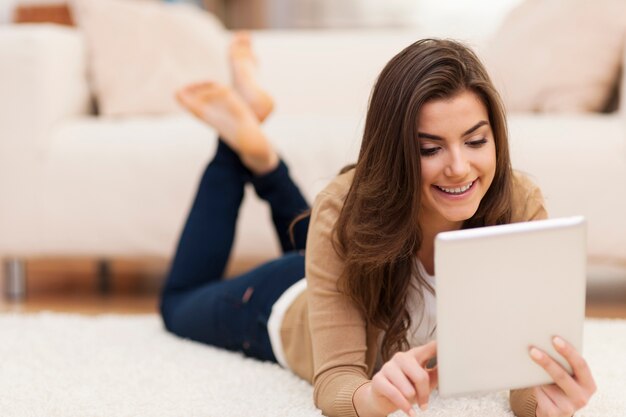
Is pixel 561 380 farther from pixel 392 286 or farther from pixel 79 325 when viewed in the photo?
pixel 79 325

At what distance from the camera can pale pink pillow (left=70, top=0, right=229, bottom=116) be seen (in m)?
2.50

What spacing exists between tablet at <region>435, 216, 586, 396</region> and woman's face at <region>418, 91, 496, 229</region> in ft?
0.49

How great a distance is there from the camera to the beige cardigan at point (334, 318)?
44.9 inches

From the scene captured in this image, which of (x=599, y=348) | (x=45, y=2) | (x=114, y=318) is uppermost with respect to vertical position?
(x=45, y=2)

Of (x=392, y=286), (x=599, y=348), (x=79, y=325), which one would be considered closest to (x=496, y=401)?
(x=392, y=286)

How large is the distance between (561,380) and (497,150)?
0.31m

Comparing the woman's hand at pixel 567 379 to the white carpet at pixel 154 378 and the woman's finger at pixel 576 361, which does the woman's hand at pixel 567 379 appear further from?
the white carpet at pixel 154 378

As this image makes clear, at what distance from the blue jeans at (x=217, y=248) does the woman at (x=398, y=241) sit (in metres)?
0.09

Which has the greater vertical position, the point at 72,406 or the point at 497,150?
the point at 497,150

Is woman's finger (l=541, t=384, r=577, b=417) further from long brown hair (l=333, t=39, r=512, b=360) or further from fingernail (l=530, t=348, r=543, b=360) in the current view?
long brown hair (l=333, t=39, r=512, b=360)

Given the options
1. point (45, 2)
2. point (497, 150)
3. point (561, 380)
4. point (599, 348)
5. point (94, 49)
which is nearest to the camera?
point (561, 380)

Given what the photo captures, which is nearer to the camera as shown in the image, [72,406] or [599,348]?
[72,406]

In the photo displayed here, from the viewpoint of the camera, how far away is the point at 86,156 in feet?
7.31

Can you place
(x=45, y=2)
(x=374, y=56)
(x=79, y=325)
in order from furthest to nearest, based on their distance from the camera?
(x=45, y=2)
(x=374, y=56)
(x=79, y=325)
